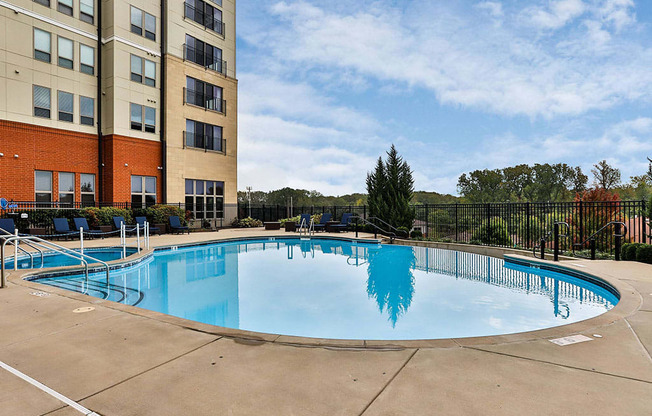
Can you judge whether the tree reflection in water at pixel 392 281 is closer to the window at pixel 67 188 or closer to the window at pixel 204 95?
the window at pixel 67 188

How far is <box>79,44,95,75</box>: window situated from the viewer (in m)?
19.0

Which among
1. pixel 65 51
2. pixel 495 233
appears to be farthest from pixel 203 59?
pixel 495 233

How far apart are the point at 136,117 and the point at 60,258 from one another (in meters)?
11.3

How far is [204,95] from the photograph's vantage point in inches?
925

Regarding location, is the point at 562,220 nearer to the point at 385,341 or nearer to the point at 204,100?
the point at 385,341

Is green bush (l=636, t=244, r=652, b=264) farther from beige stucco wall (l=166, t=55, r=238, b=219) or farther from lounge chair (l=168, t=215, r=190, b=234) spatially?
beige stucco wall (l=166, t=55, r=238, b=219)

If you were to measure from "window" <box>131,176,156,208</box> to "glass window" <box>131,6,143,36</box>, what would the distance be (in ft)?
26.2

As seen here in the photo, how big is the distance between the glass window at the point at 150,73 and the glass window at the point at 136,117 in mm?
1556

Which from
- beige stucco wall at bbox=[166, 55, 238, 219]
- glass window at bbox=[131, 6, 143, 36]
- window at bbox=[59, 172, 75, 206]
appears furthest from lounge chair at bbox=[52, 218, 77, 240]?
glass window at bbox=[131, 6, 143, 36]

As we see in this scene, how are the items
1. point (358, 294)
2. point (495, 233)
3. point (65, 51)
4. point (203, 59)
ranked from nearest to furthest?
1. point (358, 294)
2. point (495, 233)
3. point (65, 51)
4. point (203, 59)

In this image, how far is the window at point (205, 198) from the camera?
74.7 feet

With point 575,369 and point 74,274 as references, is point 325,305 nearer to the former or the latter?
point 575,369

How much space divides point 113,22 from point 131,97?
3766 millimetres

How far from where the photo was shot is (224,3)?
2478cm
